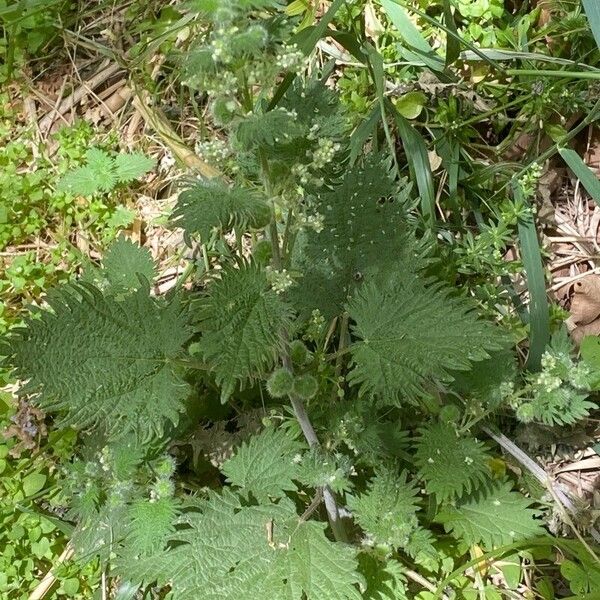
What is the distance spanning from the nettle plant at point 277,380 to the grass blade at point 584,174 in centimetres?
51

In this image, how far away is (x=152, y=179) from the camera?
2.35m

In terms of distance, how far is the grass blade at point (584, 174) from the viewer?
75.1 inches

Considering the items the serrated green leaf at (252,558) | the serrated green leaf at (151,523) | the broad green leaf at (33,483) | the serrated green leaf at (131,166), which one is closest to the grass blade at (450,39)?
the serrated green leaf at (131,166)

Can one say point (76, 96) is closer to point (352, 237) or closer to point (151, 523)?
point (352, 237)

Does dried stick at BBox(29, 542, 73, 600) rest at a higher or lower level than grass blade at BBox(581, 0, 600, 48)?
lower

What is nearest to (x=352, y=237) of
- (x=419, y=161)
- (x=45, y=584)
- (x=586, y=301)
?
(x=419, y=161)

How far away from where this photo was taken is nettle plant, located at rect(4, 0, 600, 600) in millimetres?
1167

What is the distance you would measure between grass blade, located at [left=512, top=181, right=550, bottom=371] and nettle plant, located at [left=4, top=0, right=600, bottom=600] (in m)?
0.23

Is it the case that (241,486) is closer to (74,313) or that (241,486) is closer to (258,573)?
(258,573)

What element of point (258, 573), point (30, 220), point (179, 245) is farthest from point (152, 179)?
point (258, 573)

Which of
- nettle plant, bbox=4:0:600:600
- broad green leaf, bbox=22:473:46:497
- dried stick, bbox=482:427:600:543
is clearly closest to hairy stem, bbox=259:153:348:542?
nettle plant, bbox=4:0:600:600

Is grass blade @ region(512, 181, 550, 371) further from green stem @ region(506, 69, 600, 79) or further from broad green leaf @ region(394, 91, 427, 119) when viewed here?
broad green leaf @ region(394, 91, 427, 119)

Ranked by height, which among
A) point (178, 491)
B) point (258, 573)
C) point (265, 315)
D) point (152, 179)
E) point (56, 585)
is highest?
point (265, 315)

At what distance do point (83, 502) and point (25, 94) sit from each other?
1.51 metres
